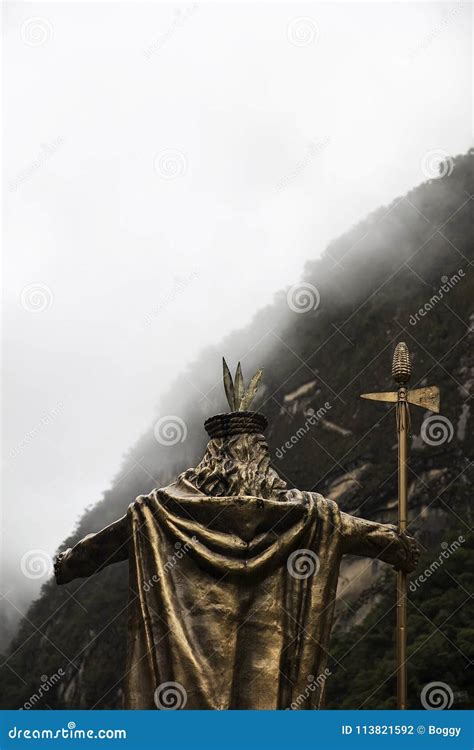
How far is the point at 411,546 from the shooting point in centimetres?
805

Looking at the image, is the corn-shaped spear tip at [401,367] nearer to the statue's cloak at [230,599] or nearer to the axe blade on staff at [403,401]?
the axe blade on staff at [403,401]

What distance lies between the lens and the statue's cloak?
25.2ft

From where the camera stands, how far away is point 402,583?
8383 millimetres

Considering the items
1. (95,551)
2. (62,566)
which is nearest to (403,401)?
(95,551)

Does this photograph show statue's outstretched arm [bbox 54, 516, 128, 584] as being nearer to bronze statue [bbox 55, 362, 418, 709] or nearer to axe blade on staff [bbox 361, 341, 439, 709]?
bronze statue [bbox 55, 362, 418, 709]

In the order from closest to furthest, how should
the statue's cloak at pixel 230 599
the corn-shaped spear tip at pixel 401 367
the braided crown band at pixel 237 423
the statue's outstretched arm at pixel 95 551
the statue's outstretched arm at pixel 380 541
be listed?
1. the statue's cloak at pixel 230 599
2. the statue's outstretched arm at pixel 380 541
3. the statue's outstretched arm at pixel 95 551
4. the braided crown band at pixel 237 423
5. the corn-shaped spear tip at pixel 401 367

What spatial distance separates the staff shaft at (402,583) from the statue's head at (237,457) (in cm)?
84

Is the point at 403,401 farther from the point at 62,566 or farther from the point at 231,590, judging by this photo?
the point at 62,566

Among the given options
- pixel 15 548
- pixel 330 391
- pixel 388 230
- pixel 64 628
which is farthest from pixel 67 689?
pixel 388 230

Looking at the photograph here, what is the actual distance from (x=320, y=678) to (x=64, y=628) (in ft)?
113

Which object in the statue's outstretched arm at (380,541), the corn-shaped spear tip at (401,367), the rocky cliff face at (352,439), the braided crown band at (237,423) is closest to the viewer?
the statue's outstretched arm at (380,541)

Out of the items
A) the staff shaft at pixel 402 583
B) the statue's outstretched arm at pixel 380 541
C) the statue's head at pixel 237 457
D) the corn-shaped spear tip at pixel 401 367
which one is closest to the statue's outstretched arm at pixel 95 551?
the statue's head at pixel 237 457

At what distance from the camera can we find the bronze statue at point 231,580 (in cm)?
769

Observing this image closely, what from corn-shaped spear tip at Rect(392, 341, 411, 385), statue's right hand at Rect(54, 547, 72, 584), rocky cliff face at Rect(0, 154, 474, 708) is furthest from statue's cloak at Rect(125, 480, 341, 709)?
rocky cliff face at Rect(0, 154, 474, 708)
